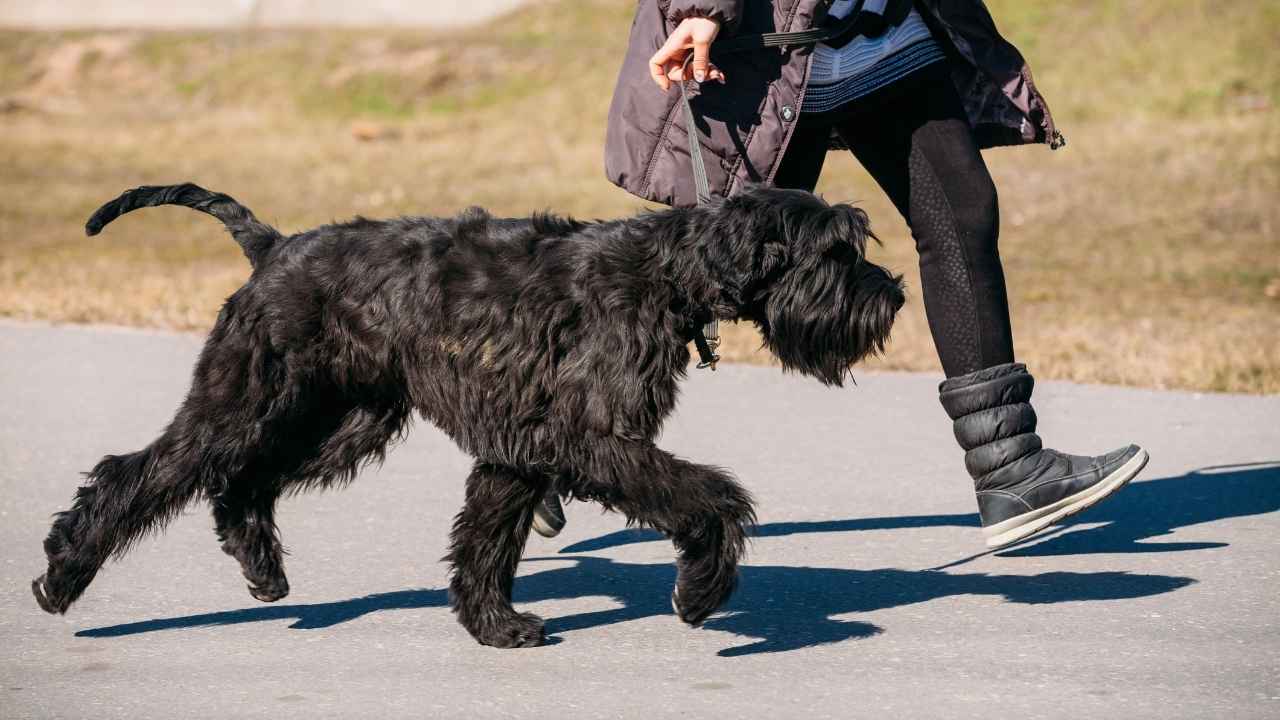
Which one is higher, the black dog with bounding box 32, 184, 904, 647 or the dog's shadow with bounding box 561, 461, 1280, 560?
the black dog with bounding box 32, 184, 904, 647

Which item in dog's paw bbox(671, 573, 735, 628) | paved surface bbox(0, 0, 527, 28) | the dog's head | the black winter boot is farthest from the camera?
paved surface bbox(0, 0, 527, 28)

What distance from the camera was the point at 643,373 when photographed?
3.96 meters

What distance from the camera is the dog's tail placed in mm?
4469

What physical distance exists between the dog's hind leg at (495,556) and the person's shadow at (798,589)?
0.21 metres

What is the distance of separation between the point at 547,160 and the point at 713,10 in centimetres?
1316

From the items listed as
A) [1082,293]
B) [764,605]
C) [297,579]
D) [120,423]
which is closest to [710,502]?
[764,605]

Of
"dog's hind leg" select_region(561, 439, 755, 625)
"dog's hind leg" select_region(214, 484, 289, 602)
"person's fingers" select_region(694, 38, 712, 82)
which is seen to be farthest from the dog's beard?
"dog's hind leg" select_region(214, 484, 289, 602)

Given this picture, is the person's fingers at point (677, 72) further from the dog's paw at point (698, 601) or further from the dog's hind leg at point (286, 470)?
the dog's paw at point (698, 601)

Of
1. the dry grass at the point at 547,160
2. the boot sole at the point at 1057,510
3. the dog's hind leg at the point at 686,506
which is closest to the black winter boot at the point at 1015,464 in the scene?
the boot sole at the point at 1057,510

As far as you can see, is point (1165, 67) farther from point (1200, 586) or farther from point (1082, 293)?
point (1200, 586)

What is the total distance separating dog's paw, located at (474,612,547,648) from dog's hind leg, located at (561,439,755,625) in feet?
1.47

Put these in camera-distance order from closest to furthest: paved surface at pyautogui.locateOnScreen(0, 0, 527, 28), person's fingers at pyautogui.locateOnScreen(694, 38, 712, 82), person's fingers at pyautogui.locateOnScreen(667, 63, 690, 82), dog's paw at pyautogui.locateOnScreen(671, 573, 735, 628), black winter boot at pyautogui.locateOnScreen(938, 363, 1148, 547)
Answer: dog's paw at pyautogui.locateOnScreen(671, 573, 735, 628) < person's fingers at pyautogui.locateOnScreen(694, 38, 712, 82) < person's fingers at pyautogui.locateOnScreen(667, 63, 690, 82) < black winter boot at pyautogui.locateOnScreen(938, 363, 1148, 547) < paved surface at pyautogui.locateOnScreen(0, 0, 527, 28)

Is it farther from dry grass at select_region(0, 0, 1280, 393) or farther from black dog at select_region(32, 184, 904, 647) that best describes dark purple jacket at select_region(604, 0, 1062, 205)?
dry grass at select_region(0, 0, 1280, 393)

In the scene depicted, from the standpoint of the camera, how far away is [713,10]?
430 cm
